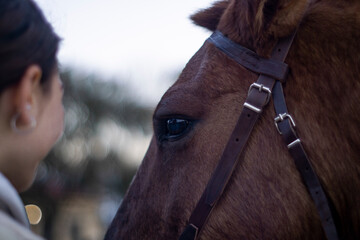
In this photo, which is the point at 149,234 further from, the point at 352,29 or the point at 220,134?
the point at 352,29

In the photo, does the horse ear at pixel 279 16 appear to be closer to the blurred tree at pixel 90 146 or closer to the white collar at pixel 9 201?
the white collar at pixel 9 201

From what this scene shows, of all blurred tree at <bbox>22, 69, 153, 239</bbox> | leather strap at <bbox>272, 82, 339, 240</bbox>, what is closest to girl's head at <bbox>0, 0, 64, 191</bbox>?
leather strap at <bbox>272, 82, 339, 240</bbox>

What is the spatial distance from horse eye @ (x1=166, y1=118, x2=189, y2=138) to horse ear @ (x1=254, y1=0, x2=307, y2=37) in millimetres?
620

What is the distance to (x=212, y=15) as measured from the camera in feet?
9.82

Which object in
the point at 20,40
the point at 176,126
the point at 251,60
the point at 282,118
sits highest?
the point at 20,40

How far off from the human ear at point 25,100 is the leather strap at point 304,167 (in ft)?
3.93

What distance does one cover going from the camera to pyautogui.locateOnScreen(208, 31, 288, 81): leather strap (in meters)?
2.30

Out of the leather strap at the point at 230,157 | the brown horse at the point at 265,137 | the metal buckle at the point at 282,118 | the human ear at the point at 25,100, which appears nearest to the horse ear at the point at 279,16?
the brown horse at the point at 265,137

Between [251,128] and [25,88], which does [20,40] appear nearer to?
[25,88]

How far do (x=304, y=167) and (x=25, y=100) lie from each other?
4.34 feet

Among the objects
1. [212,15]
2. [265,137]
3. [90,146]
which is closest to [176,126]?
[265,137]

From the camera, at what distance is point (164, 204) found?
242 centimetres

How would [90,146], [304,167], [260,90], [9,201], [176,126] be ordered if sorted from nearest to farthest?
[9,201] < [304,167] < [260,90] < [176,126] < [90,146]

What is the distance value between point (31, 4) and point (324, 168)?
1.49 metres
